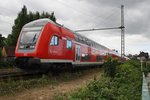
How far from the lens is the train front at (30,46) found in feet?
55.0

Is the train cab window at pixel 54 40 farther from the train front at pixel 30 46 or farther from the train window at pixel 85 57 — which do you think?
the train window at pixel 85 57

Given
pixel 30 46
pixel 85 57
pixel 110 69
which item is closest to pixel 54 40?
pixel 30 46

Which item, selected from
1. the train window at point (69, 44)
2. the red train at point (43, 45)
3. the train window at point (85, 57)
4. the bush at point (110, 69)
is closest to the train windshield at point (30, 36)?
the red train at point (43, 45)

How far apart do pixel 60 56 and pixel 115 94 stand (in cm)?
960

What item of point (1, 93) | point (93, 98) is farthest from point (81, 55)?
point (93, 98)

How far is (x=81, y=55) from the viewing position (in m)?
24.6

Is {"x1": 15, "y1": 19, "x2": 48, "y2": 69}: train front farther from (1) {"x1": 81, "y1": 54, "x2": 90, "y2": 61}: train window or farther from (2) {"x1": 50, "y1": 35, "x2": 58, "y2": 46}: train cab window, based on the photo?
(1) {"x1": 81, "y1": 54, "x2": 90, "y2": 61}: train window

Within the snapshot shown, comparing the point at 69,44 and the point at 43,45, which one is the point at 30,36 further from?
the point at 69,44

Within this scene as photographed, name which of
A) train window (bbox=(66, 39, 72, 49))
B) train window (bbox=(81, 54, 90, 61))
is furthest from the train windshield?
train window (bbox=(81, 54, 90, 61))

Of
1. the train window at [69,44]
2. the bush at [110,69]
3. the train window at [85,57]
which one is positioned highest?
the train window at [69,44]

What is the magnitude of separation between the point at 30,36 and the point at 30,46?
83 cm

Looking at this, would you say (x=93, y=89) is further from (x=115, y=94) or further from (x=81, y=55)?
(x=81, y=55)

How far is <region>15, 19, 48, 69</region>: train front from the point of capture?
16.8 m

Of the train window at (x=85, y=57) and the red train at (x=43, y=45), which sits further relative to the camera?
the train window at (x=85, y=57)
